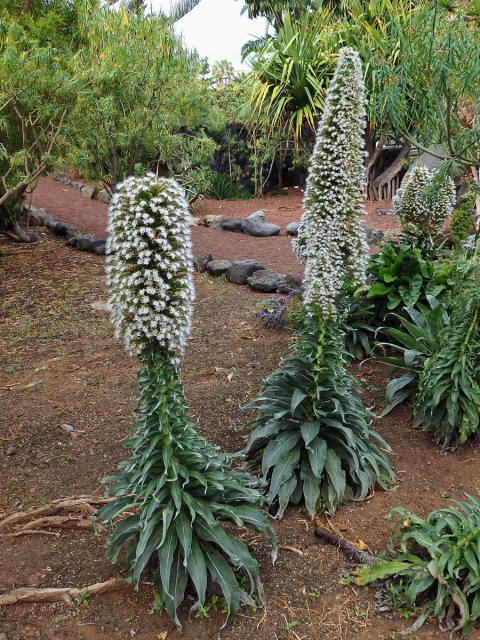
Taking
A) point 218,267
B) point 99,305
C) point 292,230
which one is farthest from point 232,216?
point 99,305

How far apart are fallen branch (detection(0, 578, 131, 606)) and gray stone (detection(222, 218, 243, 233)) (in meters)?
11.5

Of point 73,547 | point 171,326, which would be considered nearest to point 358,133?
point 171,326

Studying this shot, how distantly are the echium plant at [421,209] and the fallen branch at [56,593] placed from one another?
5.50 meters

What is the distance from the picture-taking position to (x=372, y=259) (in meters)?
7.15

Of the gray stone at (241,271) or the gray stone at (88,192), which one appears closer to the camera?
the gray stone at (241,271)

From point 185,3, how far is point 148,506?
63.9 ft

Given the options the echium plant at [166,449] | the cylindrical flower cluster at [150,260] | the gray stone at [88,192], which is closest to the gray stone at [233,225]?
the gray stone at [88,192]

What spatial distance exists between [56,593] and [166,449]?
105 cm

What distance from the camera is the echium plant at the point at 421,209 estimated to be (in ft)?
24.1

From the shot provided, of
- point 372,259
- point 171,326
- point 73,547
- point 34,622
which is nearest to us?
point 171,326

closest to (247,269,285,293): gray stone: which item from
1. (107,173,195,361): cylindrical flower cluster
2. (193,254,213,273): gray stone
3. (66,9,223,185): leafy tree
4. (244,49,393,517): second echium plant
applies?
(193,254,213,273): gray stone

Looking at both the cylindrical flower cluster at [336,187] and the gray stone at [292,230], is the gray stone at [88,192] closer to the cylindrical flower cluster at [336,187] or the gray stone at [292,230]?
the gray stone at [292,230]

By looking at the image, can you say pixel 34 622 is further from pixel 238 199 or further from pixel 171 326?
pixel 238 199

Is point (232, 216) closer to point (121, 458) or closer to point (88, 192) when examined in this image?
→ point (88, 192)
